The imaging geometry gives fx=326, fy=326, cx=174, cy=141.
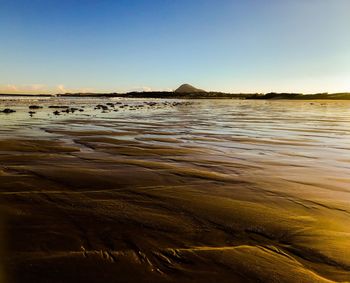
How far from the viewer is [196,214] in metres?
3.82

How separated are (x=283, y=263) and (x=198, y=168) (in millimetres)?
3527

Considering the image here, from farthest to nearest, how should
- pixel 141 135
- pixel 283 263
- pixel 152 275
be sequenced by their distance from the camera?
pixel 141 135, pixel 283 263, pixel 152 275

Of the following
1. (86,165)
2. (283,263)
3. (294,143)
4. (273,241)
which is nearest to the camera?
(283,263)

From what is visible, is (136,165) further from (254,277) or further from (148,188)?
(254,277)

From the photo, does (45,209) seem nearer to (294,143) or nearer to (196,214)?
(196,214)

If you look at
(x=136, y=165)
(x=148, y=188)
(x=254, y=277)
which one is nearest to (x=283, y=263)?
(x=254, y=277)

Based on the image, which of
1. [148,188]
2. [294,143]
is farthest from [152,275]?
[294,143]

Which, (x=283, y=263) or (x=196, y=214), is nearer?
(x=283, y=263)

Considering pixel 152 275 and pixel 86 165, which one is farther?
pixel 86 165

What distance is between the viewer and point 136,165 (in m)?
6.36

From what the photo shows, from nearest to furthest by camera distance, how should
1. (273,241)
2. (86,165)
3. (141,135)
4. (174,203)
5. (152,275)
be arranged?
(152,275)
(273,241)
(174,203)
(86,165)
(141,135)

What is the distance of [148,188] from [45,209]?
1507 mm

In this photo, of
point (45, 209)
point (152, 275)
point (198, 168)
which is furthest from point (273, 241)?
point (198, 168)

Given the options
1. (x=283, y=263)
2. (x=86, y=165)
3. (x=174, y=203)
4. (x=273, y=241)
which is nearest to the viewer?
(x=283, y=263)
